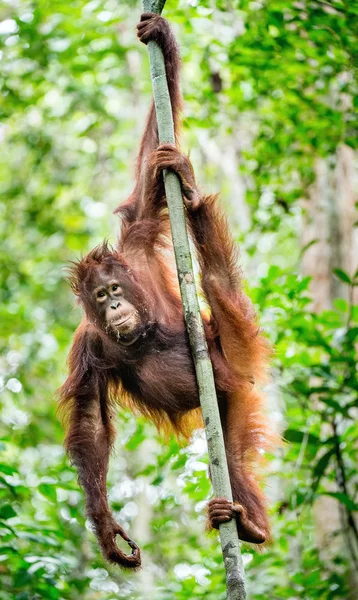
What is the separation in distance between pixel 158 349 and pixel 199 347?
0.91 m

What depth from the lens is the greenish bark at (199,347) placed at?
2795mm

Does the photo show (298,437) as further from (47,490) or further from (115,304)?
(47,490)

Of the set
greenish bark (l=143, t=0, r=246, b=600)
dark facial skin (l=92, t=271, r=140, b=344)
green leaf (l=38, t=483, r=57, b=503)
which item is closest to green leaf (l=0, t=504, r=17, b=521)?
green leaf (l=38, t=483, r=57, b=503)

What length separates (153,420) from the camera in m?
4.42

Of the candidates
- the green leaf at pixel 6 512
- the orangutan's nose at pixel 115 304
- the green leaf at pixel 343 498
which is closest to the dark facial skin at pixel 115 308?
the orangutan's nose at pixel 115 304

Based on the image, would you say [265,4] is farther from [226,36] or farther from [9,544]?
[9,544]

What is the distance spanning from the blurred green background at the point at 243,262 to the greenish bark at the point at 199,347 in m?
1.13

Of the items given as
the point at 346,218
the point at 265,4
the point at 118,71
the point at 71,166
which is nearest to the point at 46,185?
the point at 71,166

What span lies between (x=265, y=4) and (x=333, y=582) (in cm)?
362

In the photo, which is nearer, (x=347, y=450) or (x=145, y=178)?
(x=145, y=178)

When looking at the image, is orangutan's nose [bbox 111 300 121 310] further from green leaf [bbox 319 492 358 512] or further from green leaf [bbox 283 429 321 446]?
green leaf [bbox 319 492 358 512]

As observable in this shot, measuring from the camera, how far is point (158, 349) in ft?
13.6

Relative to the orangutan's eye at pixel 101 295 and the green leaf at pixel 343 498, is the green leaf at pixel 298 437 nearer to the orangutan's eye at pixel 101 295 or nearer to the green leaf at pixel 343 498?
the green leaf at pixel 343 498

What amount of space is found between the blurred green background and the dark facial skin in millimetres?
758
